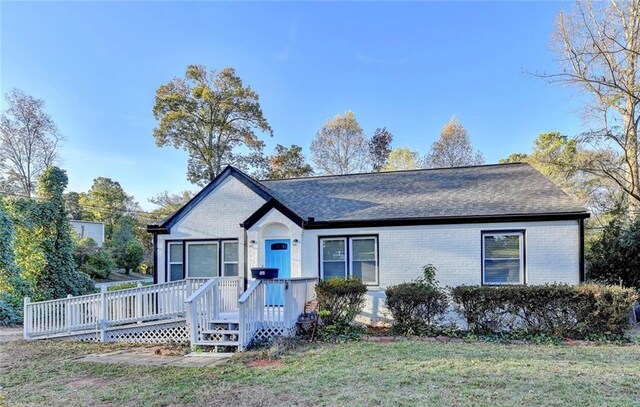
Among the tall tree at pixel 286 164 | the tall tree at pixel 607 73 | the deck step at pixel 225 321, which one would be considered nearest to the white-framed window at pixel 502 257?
the tall tree at pixel 607 73

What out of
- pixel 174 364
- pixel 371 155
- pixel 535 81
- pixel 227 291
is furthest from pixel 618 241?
pixel 371 155

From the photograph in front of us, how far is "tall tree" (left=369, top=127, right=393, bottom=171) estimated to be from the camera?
3788 centimetres

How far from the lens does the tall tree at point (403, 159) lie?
35.6 meters

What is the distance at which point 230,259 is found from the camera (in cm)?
1246

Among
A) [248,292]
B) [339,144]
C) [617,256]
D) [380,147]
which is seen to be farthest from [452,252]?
[380,147]

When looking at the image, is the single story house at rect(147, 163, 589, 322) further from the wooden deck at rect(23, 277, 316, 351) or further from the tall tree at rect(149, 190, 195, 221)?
the tall tree at rect(149, 190, 195, 221)

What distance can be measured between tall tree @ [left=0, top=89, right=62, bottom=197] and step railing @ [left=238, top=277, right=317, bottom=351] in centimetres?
3133

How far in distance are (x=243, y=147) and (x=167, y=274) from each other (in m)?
23.4

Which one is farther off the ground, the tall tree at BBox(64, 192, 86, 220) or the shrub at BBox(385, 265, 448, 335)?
the tall tree at BBox(64, 192, 86, 220)

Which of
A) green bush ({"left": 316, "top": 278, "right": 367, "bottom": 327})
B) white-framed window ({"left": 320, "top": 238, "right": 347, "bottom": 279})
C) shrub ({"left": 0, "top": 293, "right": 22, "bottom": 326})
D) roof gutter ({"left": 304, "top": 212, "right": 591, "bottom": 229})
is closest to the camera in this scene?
green bush ({"left": 316, "top": 278, "right": 367, "bottom": 327})

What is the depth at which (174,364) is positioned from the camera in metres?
7.60

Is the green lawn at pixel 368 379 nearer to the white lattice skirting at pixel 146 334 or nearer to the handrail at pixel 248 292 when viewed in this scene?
the handrail at pixel 248 292

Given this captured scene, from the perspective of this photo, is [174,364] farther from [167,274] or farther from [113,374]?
[167,274]

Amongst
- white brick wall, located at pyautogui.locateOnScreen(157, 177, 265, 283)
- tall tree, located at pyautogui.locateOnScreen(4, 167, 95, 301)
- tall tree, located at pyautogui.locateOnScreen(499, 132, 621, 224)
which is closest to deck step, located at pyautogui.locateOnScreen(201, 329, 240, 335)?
white brick wall, located at pyautogui.locateOnScreen(157, 177, 265, 283)
